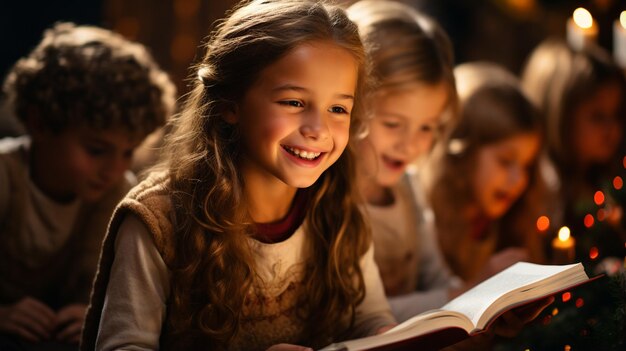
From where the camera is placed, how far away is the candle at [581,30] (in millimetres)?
1879

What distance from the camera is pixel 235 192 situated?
121 centimetres

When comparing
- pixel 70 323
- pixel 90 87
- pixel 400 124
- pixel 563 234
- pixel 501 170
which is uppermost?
pixel 90 87

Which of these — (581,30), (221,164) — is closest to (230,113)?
(221,164)

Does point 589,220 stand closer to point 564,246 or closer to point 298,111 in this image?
point 564,246

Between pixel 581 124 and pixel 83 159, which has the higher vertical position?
pixel 83 159

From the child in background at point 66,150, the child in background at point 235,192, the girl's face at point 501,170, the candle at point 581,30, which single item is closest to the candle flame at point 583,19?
the candle at point 581,30

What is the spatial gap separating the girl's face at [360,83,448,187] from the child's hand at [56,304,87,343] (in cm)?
70

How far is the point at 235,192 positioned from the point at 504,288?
471mm

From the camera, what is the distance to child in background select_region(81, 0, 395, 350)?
3.84 ft

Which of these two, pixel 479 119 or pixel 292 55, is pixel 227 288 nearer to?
pixel 292 55

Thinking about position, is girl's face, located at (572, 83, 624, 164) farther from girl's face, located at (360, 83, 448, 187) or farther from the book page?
the book page

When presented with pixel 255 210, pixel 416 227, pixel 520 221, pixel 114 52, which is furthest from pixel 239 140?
pixel 520 221

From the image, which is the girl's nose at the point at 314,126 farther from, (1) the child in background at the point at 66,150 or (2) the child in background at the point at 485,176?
(2) the child in background at the point at 485,176

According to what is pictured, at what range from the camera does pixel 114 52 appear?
1609 millimetres
